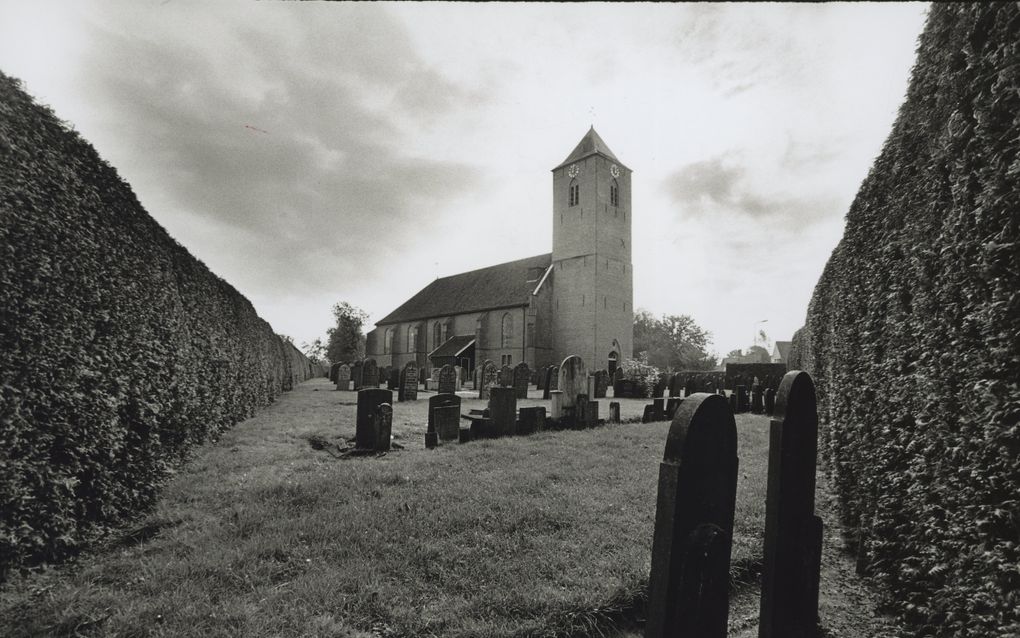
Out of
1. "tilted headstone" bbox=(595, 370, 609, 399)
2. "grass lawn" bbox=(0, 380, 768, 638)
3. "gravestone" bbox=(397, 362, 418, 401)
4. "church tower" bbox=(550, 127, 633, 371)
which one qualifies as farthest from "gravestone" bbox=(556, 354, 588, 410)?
"church tower" bbox=(550, 127, 633, 371)

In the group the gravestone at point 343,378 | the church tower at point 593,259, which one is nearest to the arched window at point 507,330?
the church tower at point 593,259

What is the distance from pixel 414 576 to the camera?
3.39 metres

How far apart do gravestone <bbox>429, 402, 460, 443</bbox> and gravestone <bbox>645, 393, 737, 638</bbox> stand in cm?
678

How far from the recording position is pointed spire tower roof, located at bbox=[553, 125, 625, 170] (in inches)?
1450

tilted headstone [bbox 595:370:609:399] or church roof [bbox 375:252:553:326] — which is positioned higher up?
church roof [bbox 375:252:553:326]

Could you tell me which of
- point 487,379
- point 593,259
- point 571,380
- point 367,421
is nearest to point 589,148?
point 593,259

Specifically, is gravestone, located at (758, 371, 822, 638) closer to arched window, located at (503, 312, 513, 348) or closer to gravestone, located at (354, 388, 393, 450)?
gravestone, located at (354, 388, 393, 450)

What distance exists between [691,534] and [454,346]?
39.7 meters

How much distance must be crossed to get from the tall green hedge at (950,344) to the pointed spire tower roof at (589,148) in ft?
114

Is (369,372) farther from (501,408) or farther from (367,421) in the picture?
(367,421)

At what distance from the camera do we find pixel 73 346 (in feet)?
12.4

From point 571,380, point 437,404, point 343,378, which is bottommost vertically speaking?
point 343,378

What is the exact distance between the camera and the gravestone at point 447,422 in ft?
27.7

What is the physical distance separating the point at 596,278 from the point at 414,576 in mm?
32561
